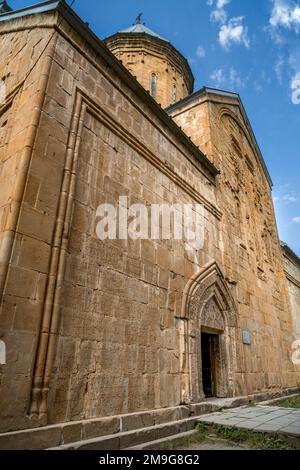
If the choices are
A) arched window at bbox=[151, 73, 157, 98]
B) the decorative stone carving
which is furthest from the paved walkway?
arched window at bbox=[151, 73, 157, 98]

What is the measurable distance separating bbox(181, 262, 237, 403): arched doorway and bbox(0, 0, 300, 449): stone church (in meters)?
0.03

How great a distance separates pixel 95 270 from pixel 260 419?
3319 mm

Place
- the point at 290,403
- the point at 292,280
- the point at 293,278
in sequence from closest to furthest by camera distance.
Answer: the point at 290,403 → the point at 292,280 → the point at 293,278

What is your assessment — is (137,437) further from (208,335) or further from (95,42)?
(95,42)

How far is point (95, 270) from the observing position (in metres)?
3.52

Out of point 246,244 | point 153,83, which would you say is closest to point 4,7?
point 153,83

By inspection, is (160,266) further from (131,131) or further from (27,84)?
(27,84)

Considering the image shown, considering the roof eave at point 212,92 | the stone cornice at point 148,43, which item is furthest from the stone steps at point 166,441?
the stone cornice at point 148,43

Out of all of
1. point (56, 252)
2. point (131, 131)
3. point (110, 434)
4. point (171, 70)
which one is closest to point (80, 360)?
point (110, 434)

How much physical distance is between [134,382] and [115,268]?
4.68 ft

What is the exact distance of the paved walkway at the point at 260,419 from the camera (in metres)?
3.66

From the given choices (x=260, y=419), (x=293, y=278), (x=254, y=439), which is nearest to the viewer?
(x=254, y=439)

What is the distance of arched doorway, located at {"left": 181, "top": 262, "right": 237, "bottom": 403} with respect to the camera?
15.7ft

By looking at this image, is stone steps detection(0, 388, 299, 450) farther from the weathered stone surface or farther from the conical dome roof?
the conical dome roof
